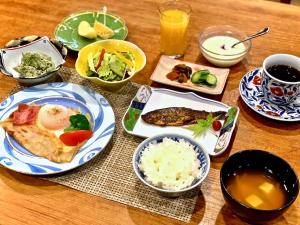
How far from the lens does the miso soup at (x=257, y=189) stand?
→ 1.01 metres

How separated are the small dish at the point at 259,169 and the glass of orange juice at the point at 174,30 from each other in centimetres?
61

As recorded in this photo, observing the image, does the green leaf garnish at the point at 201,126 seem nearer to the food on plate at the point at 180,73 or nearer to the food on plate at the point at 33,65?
the food on plate at the point at 180,73

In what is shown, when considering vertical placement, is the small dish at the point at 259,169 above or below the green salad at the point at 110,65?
above

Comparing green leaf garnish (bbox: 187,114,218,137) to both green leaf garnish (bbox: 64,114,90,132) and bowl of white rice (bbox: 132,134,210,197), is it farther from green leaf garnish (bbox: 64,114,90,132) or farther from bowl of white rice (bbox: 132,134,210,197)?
green leaf garnish (bbox: 64,114,90,132)

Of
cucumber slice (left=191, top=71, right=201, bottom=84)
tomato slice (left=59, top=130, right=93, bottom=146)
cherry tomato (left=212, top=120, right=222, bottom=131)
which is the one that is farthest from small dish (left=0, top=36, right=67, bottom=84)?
cherry tomato (left=212, top=120, right=222, bottom=131)

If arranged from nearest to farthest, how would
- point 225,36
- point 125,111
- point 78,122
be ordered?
point 78,122, point 125,111, point 225,36

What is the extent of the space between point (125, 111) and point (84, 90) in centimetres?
16

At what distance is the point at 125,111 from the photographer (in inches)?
52.9

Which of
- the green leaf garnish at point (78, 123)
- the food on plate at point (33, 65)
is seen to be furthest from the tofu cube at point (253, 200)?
the food on plate at point (33, 65)

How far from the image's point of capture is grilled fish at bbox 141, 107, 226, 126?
4.17 ft

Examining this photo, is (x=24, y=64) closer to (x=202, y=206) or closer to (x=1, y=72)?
(x=1, y=72)

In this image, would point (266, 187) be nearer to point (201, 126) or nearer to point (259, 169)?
point (259, 169)

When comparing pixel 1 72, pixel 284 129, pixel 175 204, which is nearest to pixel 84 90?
pixel 1 72

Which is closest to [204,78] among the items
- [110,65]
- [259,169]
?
[110,65]
